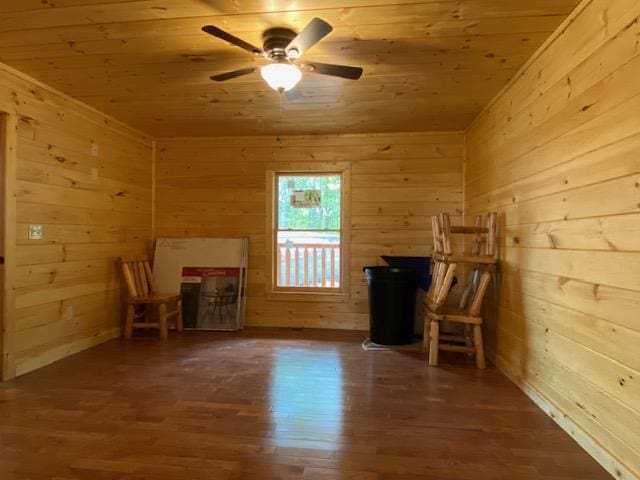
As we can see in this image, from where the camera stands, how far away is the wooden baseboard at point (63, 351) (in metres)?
3.12

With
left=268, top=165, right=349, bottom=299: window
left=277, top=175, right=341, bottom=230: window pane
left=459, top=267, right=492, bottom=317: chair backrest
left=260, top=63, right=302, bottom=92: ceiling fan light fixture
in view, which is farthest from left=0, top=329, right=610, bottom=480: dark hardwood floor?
left=260, top=63, right=302, bottom=92: ceiling fan light fixture

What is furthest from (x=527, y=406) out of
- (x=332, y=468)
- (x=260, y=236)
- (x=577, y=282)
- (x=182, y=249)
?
(x=182, y=249)

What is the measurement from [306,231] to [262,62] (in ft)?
7.59

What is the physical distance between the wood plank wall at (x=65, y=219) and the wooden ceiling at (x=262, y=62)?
252 mm

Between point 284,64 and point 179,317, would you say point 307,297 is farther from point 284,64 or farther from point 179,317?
point 284,64

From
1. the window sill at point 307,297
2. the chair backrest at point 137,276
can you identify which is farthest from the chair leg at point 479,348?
the chair backrest at point 137,276

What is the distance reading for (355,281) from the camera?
15.2 feet

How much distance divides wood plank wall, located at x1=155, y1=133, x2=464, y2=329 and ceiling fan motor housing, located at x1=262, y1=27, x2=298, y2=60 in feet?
7.45

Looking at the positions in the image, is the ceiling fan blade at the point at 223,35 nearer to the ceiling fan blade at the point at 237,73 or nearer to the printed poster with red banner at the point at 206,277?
the ceiling fan blade at the point at 237,73

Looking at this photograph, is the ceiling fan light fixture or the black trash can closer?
the ceiling fan light fixture

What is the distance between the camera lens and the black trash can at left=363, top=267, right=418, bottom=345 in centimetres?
387

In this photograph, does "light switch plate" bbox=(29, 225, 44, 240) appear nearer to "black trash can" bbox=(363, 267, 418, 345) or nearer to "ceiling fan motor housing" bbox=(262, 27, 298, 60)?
"ceiling fan motor housing" bbox=(262, 27, 298, 60)

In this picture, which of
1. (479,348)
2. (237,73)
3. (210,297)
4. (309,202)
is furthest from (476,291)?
(210,297)

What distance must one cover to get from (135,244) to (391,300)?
2894mm
